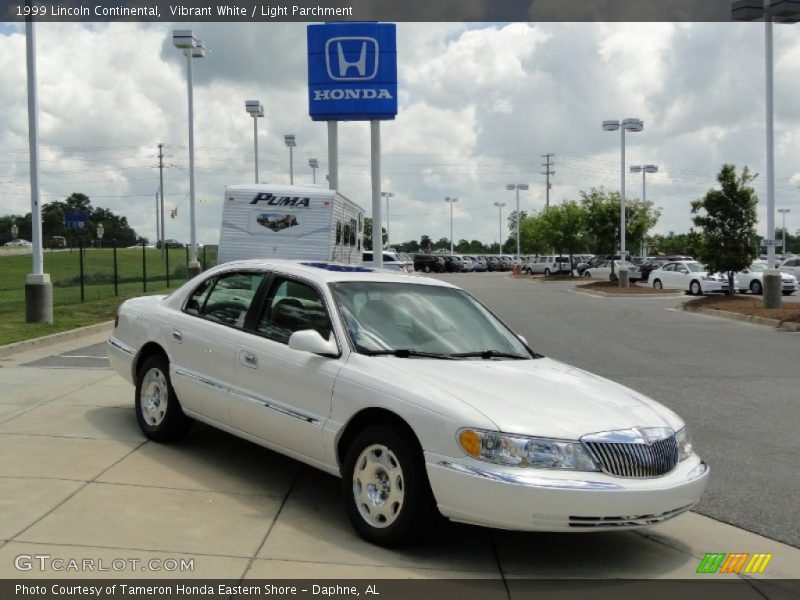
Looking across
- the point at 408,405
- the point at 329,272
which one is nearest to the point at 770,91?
the point at 329,272

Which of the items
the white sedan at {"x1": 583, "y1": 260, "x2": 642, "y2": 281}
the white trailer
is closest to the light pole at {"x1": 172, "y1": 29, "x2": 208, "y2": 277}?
the white trailer

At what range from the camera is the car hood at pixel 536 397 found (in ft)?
15.2

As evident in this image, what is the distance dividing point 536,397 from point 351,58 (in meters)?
25.8

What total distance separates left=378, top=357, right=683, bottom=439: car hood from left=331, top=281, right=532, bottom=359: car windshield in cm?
24

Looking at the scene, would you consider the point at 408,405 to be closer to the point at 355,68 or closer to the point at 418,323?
the point at 418,323

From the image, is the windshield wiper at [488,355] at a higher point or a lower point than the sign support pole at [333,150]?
lower

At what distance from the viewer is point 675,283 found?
38.5 meters

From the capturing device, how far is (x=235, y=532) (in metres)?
5.07

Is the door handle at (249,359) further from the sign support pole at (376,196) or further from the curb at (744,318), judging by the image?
the sign support pole at (376,196)

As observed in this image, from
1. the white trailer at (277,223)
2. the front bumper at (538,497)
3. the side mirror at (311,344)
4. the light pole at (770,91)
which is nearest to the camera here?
the front bumper at (538,497)

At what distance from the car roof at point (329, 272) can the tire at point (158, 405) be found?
102cm

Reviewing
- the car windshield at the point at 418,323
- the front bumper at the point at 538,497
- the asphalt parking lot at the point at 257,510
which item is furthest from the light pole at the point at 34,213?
the front bumper at the point at 538,497

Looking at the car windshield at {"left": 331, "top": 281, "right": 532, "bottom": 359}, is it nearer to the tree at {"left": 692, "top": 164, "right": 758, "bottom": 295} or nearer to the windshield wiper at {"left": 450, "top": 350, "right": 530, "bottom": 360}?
the windshield wiper at {"left": 450, "top": 350, "right": 530, "bottom": 360}

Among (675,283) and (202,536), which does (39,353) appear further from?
(675,283)
